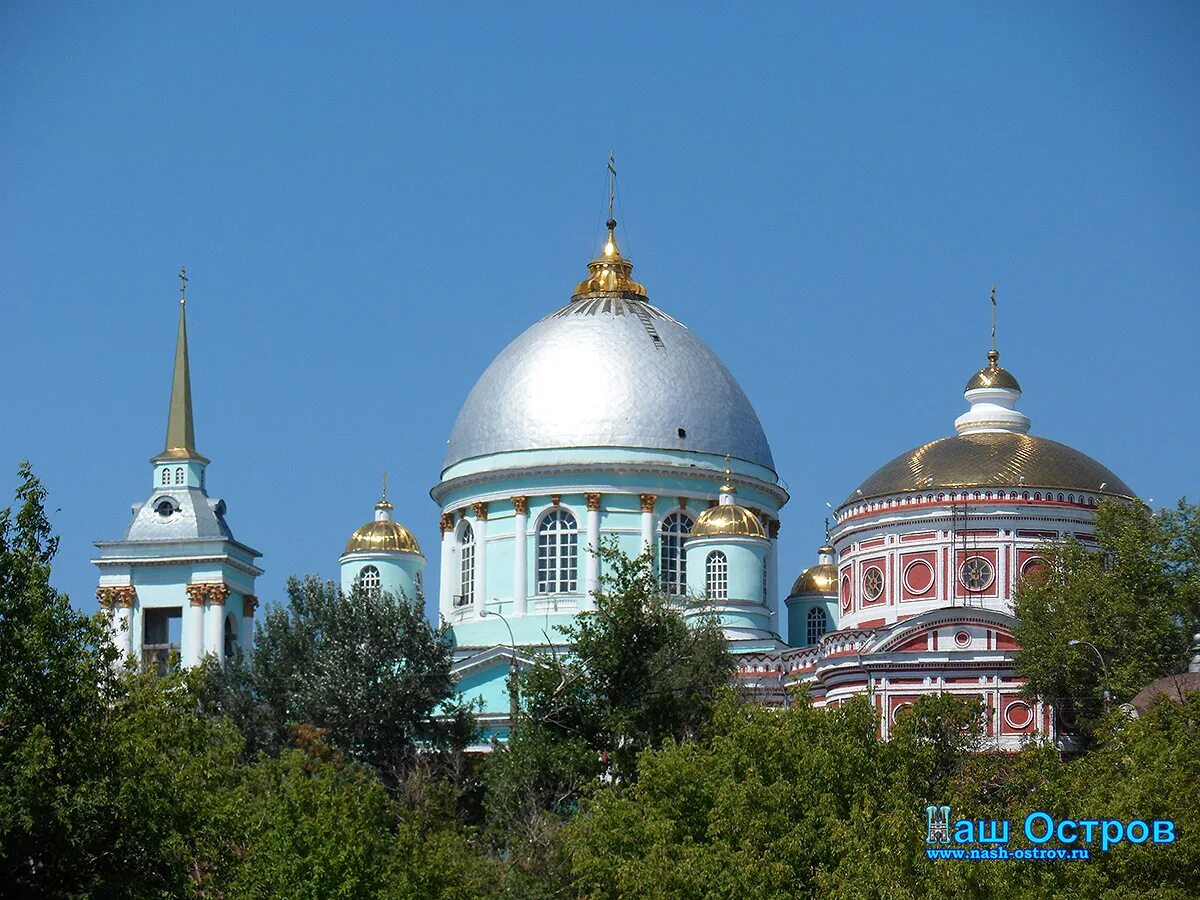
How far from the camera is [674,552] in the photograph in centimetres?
8669

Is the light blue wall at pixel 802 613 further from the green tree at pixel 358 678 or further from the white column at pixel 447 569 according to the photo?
the green tree at pixel 358 678

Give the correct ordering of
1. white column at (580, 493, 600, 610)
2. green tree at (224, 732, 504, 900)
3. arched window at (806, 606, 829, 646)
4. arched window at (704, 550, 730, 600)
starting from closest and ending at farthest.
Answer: green tree at (224, 732, 504, 900) < arched window at (704, 550, 730, 600) < white column at (580, 493, 600, 610) < arched window at (806, 606, 829, 646)

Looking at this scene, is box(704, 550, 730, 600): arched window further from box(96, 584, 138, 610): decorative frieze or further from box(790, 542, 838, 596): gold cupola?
box(96, 584, 138, 610): decorative frieze

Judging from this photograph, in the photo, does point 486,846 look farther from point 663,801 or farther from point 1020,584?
point 1020,584

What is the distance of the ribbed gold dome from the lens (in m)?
83.3

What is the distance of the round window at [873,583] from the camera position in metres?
78.6

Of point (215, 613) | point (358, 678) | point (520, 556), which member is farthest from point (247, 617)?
point (358, 678)

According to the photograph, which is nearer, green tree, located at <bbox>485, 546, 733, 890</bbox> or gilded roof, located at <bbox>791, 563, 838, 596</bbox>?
green tree, located at <bbox>485, 546, 733, 890</bbox>

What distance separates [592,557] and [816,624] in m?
8.82

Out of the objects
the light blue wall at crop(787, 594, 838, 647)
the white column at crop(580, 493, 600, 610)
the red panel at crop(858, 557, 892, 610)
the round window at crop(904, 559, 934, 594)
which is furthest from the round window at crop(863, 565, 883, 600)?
the light blue wall at crop(787, 594, 838, 647)

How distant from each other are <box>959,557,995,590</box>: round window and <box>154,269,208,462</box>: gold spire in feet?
95.6

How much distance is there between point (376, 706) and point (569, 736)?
10.6 m

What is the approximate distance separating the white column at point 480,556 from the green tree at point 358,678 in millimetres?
8389

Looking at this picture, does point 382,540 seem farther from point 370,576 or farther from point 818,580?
point 818,580
